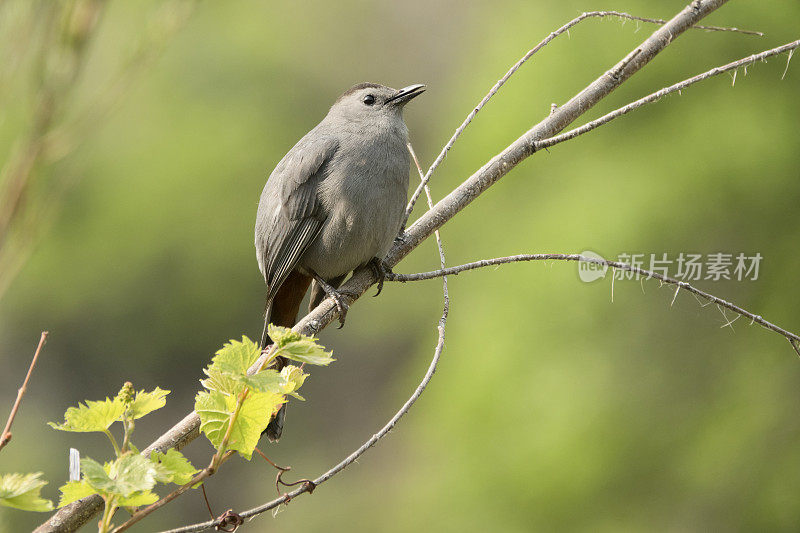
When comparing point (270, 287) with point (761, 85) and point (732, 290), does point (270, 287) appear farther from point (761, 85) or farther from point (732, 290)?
point (761, 85)

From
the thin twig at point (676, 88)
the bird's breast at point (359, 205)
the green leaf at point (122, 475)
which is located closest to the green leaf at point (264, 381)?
the green leaf at point (122, 475)

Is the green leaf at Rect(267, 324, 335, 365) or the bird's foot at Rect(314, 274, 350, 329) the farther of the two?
the bird's foot at Rect(314, 274, 350, 329)

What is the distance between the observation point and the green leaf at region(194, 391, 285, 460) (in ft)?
2.90

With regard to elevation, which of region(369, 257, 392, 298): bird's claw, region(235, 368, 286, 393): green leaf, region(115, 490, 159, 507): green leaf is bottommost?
region(369, 257, 392, 298): bird's claw

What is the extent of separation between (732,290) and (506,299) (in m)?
1.06

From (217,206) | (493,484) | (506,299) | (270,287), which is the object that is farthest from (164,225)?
(270,287)

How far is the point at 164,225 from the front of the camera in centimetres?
589

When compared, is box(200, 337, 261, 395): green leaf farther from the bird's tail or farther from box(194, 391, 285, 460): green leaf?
the bird's tail

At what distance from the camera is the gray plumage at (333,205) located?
7.11 feet

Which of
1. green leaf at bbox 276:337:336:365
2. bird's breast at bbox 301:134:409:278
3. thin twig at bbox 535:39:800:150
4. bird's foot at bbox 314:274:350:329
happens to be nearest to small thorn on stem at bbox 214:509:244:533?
green leaf at bbox 276:337:336:365

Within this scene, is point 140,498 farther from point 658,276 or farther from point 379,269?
point 379,269

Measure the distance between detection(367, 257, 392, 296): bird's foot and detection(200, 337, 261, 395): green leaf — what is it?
116 centimetres

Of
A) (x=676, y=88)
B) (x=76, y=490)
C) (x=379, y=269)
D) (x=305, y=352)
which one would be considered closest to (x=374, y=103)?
(x=379, y=269)

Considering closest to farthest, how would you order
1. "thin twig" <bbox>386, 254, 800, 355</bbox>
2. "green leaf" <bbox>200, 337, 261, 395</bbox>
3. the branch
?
"green leaf" <bbox>200, 337, 261, 395</bbox> < "thin twig" <bbox>386, 254, 800, 355</bbox> < the branch
